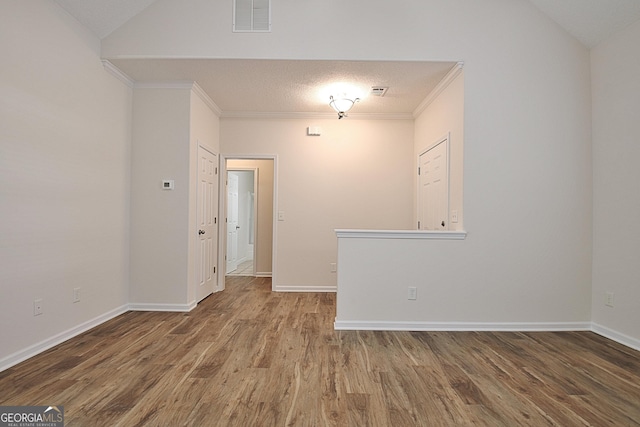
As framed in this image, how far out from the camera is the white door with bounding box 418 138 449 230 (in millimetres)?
3834

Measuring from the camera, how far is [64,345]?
9.20 feet

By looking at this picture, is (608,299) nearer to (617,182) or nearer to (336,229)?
(617,182)

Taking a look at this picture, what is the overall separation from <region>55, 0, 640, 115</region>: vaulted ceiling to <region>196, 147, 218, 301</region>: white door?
0.88 meters

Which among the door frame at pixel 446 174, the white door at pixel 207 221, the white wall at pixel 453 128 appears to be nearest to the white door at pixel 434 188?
the door frame at pixel 446 174

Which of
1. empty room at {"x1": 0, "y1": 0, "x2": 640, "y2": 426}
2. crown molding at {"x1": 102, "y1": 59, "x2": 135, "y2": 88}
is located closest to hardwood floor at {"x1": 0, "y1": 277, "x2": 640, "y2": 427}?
empty room at {"x1": 0, "y1": 0, "x2": 640, "y2": 426}

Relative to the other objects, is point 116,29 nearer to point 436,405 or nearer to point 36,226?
point 36,226

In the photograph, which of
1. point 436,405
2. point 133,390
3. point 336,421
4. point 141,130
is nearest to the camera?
point 336,421

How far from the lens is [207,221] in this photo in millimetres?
4586

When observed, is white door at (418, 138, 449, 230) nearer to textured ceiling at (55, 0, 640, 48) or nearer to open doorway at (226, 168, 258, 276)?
textured ceiling at (55, 0, 640, 48)

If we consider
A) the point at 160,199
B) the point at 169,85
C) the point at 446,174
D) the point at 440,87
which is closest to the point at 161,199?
the point at 160,199

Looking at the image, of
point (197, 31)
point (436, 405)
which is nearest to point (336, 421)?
point (436, 405)

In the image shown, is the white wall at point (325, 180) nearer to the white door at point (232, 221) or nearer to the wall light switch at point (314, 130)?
the wall light switch at point (314, 130)

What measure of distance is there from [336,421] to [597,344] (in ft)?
8.51

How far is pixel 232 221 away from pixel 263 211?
1.62 meters
